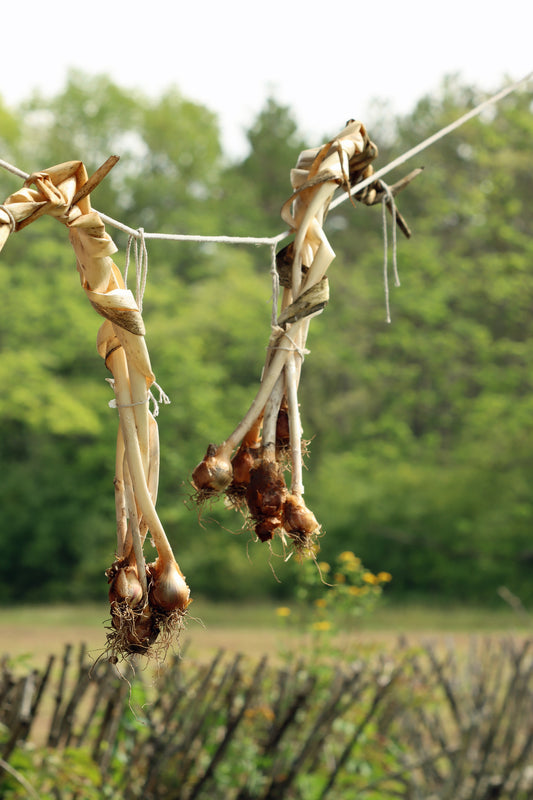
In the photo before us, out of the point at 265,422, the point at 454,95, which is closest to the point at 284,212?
the point at 265,422

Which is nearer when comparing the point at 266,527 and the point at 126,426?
the point at 126,426

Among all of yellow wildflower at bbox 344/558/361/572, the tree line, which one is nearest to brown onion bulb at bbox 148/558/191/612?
yellow wildflower at bbox 344/558/361/572

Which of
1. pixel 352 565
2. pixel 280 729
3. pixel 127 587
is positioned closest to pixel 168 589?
pixel 127 587

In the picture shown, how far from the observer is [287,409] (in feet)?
2.86

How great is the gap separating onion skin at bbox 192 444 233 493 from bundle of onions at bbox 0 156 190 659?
7 centimetres

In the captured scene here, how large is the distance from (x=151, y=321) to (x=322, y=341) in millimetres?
3407

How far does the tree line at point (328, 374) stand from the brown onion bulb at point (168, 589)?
41.6 feet

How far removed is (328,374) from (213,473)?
16.4 meters

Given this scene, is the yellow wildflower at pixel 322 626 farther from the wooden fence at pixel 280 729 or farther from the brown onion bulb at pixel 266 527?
the brown onion bulb at pixel 266 527

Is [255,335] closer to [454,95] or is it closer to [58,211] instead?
[454,95]

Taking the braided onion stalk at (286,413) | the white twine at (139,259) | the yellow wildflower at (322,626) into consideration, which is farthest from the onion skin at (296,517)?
the yellow wildflower at (322,626)

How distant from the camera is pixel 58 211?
0.72 metres

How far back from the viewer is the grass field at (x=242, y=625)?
1154 cm

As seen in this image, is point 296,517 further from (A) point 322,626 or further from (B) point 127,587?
(A) point 322,626
